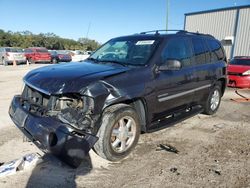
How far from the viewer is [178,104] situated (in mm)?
5301

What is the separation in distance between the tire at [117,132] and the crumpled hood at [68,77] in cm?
52

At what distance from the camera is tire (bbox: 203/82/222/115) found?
6633 millimetres

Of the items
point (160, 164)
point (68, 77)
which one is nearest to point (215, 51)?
point (160, 164)

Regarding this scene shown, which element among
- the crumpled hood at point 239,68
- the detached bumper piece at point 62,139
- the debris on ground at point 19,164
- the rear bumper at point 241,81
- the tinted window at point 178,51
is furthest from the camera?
the crumpled hood at point 239,68

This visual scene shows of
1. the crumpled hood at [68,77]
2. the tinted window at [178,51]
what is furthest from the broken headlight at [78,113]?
the tinted window at [178,51]

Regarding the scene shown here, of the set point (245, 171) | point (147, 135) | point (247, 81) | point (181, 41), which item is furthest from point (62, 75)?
point (247, 81)

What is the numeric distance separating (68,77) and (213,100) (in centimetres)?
429

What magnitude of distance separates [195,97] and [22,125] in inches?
137

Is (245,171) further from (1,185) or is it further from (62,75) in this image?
(1,185)

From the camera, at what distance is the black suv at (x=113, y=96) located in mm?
3689

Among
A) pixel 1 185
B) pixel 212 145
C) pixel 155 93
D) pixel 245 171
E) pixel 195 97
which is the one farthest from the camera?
pixel 195 97

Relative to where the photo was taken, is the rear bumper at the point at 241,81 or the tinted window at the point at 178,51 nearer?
the tinted window at the point at 178,51

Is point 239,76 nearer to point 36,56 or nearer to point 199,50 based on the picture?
point 199,50

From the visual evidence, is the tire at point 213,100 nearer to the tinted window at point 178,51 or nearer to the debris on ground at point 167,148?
the tinted window at point 178,51
